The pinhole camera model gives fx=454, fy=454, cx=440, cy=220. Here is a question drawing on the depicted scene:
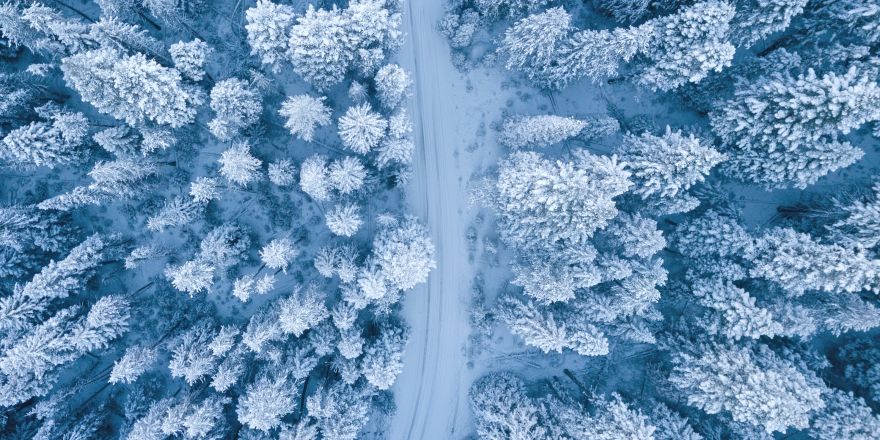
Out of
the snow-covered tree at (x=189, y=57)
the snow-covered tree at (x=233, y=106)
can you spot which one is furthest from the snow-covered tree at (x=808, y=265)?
the snow-covered tree at (x=189, y=57)

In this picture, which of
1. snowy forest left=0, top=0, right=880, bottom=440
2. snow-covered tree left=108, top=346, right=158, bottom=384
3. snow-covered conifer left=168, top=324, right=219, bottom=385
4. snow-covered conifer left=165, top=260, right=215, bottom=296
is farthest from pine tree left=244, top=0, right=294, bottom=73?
snow-covered tree left=108, top=346, right=158, bottom=384

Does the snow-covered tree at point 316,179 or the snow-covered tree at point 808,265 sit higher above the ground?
the snow-covered tree at point 316,179

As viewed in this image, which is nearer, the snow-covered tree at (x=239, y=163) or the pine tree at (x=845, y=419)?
the snow-covered tree at (x=239, y=163)

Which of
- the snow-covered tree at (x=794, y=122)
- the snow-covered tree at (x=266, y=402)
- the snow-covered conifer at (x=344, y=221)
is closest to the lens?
the snow-covered tree at (x=794, y=122)

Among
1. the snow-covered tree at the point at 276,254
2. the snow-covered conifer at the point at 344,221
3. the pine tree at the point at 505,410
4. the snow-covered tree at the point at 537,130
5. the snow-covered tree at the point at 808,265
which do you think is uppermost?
the snow-covered tree at the point at 537,130

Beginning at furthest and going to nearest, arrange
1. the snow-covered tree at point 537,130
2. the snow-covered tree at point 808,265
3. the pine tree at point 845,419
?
the pine tree at point 845,419 < the snow-covered tree at point 537,130 < the snow-covered tree at point 808,265

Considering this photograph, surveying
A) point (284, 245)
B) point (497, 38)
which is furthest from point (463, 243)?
point (497, 38)

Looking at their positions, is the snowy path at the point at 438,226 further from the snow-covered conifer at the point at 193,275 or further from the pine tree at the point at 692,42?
the snow-covered conifer at the point at 193,275

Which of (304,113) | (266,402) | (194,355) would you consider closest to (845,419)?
(266,402)
